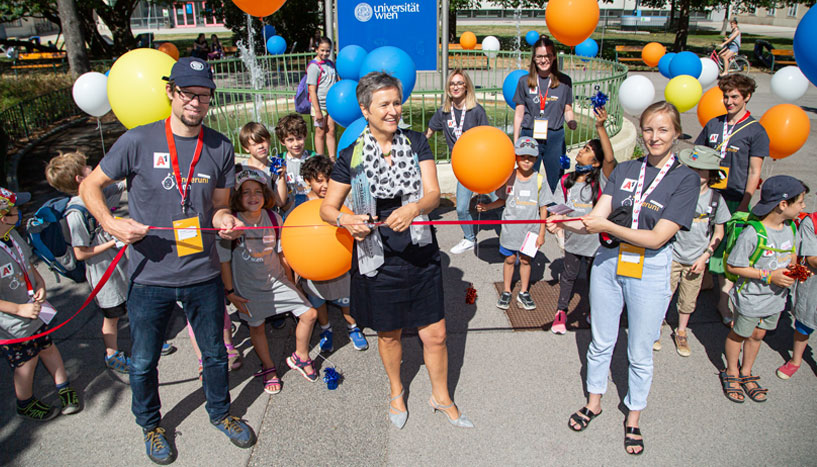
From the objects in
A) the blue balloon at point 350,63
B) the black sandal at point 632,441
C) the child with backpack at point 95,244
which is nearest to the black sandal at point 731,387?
the black sandal at point 632,441

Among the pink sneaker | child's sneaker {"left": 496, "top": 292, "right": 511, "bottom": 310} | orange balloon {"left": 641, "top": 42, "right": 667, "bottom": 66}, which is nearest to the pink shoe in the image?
the pink sneaker

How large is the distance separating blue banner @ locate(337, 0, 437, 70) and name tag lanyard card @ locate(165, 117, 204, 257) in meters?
8.70

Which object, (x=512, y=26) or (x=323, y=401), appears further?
(x=512, y=26)

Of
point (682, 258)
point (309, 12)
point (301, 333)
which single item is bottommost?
point (301, 333)

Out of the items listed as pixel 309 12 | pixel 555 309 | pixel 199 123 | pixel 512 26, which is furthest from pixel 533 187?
pixel 512 26

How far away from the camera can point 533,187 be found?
183 inches

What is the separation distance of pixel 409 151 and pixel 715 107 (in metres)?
4.08

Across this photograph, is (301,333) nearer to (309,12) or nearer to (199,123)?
(199,123)

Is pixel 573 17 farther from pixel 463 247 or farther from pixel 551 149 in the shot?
pixel 463 247

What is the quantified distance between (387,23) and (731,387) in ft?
30.9

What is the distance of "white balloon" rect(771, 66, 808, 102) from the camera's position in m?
7.45

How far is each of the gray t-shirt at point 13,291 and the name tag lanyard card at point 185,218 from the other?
3.86 feet

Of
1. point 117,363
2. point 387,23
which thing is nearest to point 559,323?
point 117,363

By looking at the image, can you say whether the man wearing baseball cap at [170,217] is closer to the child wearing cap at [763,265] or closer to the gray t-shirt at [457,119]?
the gray t-shirt at [457,119]
